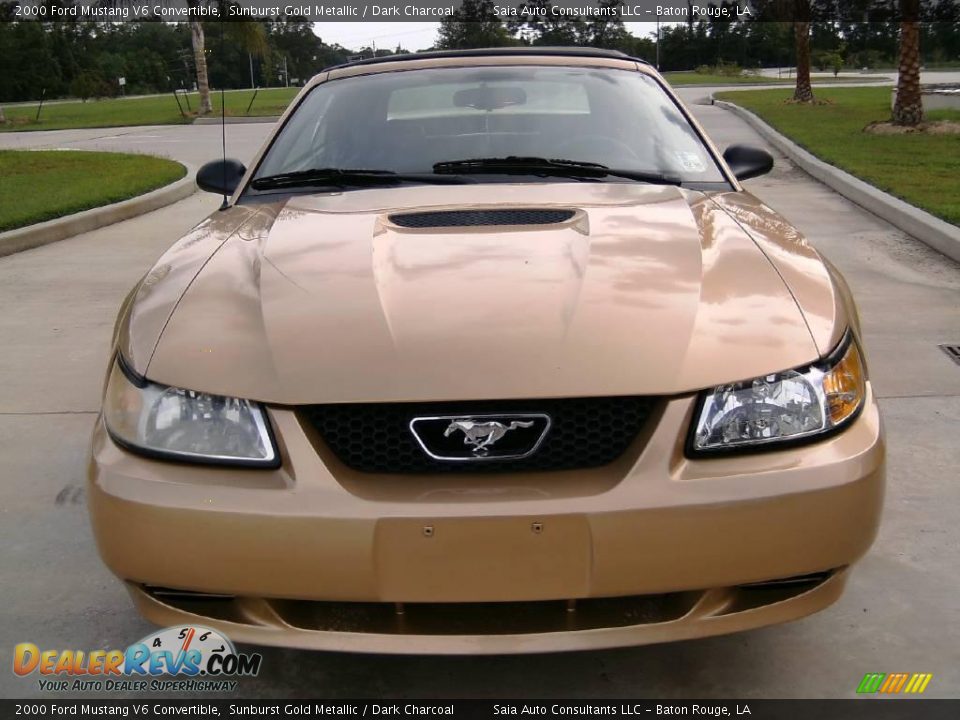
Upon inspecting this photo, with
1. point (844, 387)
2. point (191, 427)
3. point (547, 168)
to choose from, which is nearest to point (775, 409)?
point (844, 387)

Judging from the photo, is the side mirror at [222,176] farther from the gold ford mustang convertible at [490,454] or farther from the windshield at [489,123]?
the gold ford mustang convertible at [490,454]

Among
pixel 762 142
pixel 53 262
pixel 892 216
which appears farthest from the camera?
pixel 762 142

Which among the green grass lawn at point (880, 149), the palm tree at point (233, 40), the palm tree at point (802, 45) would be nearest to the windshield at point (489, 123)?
the green grass lawn at point (880, 149)

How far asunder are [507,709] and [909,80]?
14.4 meters

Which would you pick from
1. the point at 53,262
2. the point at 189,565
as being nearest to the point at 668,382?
the point at 189,565

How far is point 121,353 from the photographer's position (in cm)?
231

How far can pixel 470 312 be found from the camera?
212 cm

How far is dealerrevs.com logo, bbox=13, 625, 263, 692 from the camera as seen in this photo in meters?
2.16

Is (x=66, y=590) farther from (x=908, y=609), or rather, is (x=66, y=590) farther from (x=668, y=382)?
(x=908, y=609)

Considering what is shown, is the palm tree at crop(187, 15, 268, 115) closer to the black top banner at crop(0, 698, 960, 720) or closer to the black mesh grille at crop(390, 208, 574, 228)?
the black mesh grille at crop(390, 208, 574, 228)

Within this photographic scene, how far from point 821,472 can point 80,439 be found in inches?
118

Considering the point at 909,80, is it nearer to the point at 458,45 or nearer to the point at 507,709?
the point at 507,709

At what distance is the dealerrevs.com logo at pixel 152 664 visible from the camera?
2.16m

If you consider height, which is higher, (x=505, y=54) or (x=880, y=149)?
(x=505, y=54)
